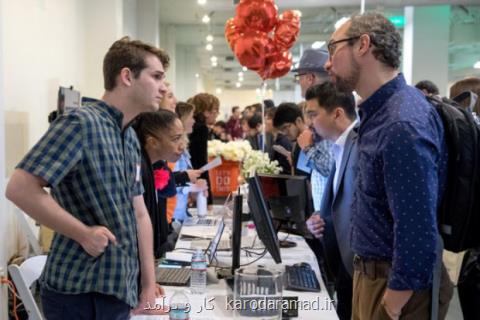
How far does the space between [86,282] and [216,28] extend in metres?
11.0

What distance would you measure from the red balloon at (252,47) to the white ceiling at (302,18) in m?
3.97

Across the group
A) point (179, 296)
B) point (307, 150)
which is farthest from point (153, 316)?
point (307, 150)

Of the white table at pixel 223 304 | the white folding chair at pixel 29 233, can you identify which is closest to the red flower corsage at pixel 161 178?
the white table at pixel 223 304

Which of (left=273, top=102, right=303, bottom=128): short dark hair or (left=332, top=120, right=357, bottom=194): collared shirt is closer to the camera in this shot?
(left=332, top=120, right=357, bottom=194): collared shirt

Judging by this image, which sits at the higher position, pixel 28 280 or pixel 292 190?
pixel 292 190

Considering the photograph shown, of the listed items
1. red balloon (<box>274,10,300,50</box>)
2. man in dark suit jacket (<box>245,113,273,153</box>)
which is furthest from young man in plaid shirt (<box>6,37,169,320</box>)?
man in dark suit jacket (<box>245,113,273,153</box>)

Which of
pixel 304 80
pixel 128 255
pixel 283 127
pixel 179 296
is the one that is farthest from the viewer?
pixel 283 127

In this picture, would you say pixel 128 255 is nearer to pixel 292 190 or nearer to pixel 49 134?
pixel 49 134

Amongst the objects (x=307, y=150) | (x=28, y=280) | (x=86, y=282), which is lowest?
(x=28, y=280)

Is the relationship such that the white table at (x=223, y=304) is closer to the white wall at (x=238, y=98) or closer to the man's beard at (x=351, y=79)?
the man's beard at (x=351, y=79)

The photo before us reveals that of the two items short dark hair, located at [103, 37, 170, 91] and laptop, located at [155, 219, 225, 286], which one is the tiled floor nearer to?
laptop, located at [155, 219, 225, 286]

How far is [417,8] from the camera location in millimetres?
8883

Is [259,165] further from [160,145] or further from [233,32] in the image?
[233,32]

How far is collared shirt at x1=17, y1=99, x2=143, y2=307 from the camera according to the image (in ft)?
4.08
